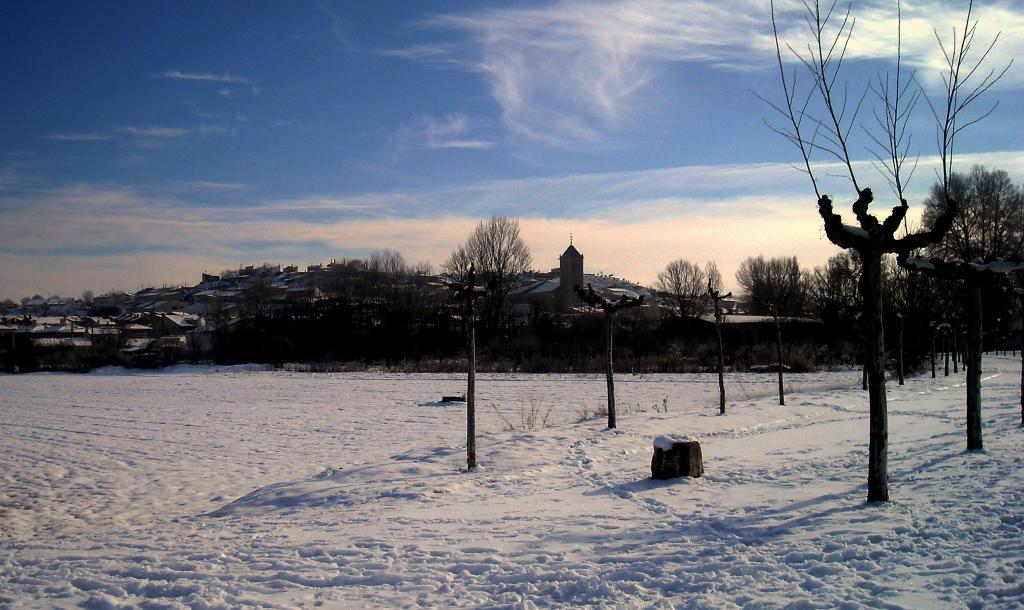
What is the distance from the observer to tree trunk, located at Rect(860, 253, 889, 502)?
26.5 ft

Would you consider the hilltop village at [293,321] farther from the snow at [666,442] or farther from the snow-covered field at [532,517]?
the snow at [666,442]

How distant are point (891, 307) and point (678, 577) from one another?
1120 inches

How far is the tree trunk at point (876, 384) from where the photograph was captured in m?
8.06

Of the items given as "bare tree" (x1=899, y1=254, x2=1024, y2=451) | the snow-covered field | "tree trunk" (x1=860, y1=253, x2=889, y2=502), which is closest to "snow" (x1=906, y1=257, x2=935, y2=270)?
"bare tree" (x1=899, y1=254, x2=1024, y2=451)

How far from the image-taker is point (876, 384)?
808 cm

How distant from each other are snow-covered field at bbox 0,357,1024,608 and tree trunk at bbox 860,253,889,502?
1.00 feet

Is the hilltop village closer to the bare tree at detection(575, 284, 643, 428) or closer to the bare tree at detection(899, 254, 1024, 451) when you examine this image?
the bare tree at detection(575, 284, 643, 428)

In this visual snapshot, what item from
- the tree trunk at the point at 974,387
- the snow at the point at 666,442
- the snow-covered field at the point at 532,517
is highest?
the tree trunk at the point at 974,387

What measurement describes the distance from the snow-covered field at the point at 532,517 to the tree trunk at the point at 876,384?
0.30m

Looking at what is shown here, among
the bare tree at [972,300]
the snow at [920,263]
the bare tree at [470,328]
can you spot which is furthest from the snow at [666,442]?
the snow at [920,263]

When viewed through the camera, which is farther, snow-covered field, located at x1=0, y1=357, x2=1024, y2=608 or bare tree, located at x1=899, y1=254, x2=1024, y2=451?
bare tree, located at x1=899, y1=254, x2=1024, y2=451

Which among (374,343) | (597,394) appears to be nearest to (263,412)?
(597,394)

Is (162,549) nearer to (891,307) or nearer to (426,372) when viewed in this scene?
(891,307)

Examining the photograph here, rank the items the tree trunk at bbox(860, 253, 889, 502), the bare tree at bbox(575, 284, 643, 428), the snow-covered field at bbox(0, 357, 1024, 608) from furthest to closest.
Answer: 1. the bare tree at bbox(575, 284, 643, 428)
2. the tree trunk at bbox(860, 253, 889, 502)
3. the snow-covered field at bbox(0, 357, 1024, 608)
